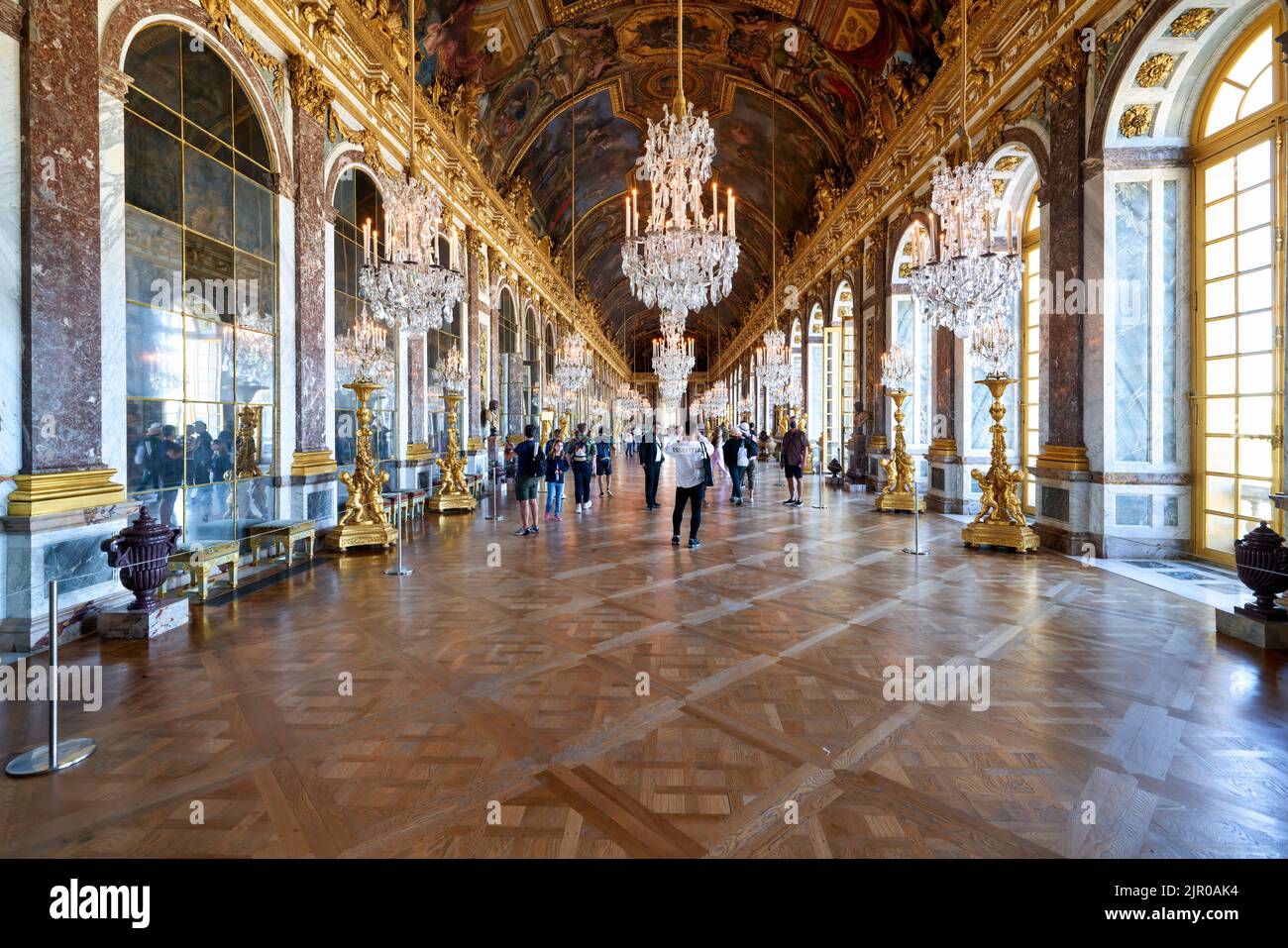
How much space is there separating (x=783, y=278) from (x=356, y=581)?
21.8 m

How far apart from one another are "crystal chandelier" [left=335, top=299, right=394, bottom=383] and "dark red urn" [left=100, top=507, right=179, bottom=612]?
359 cm

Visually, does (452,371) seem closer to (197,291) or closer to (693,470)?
(197,291)

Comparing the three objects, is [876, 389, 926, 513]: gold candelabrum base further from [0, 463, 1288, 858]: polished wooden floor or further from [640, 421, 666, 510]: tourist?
[0, 463, 1288, 858]: polished wooden floor

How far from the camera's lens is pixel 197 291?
19.6ft

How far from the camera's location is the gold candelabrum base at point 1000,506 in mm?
7323

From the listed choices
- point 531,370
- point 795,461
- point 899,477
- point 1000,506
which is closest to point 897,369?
point 899,477

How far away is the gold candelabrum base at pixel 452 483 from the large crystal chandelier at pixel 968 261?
759cm

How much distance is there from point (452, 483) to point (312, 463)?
3.39m

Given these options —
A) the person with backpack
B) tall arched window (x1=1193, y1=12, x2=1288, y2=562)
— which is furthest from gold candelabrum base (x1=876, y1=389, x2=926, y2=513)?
the person with backpack

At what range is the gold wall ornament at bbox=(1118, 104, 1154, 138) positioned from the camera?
6590 millimetres

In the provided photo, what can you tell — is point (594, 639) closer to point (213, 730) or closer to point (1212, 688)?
point (213, 730)

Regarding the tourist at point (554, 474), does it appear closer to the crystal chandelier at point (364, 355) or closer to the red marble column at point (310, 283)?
the crystal chandelier at point (364, 355)

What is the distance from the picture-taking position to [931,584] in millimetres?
5711

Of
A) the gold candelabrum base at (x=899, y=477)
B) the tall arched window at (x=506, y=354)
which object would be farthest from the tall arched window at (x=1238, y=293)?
the tall arched window at (x=506, y=354)
